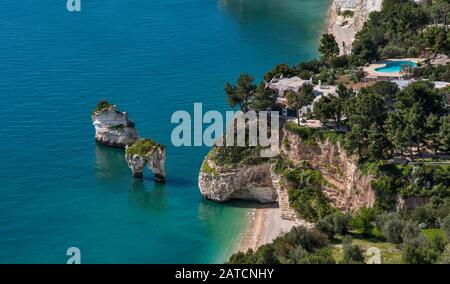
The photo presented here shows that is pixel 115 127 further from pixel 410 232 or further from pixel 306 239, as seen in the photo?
pixel 410 232

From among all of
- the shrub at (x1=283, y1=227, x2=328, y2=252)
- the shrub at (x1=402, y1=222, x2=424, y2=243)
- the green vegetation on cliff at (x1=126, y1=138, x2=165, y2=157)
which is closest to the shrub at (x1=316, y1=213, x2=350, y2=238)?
the shrub at (x1=283, y1=227, x2=328, y2=252)

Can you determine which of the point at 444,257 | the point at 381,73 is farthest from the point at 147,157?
the point at 444,257

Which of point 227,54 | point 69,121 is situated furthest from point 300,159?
point 227,54

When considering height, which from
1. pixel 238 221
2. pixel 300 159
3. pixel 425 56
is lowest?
A: pixel 238 221

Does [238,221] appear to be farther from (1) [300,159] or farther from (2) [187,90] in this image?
(2) [187,90]
